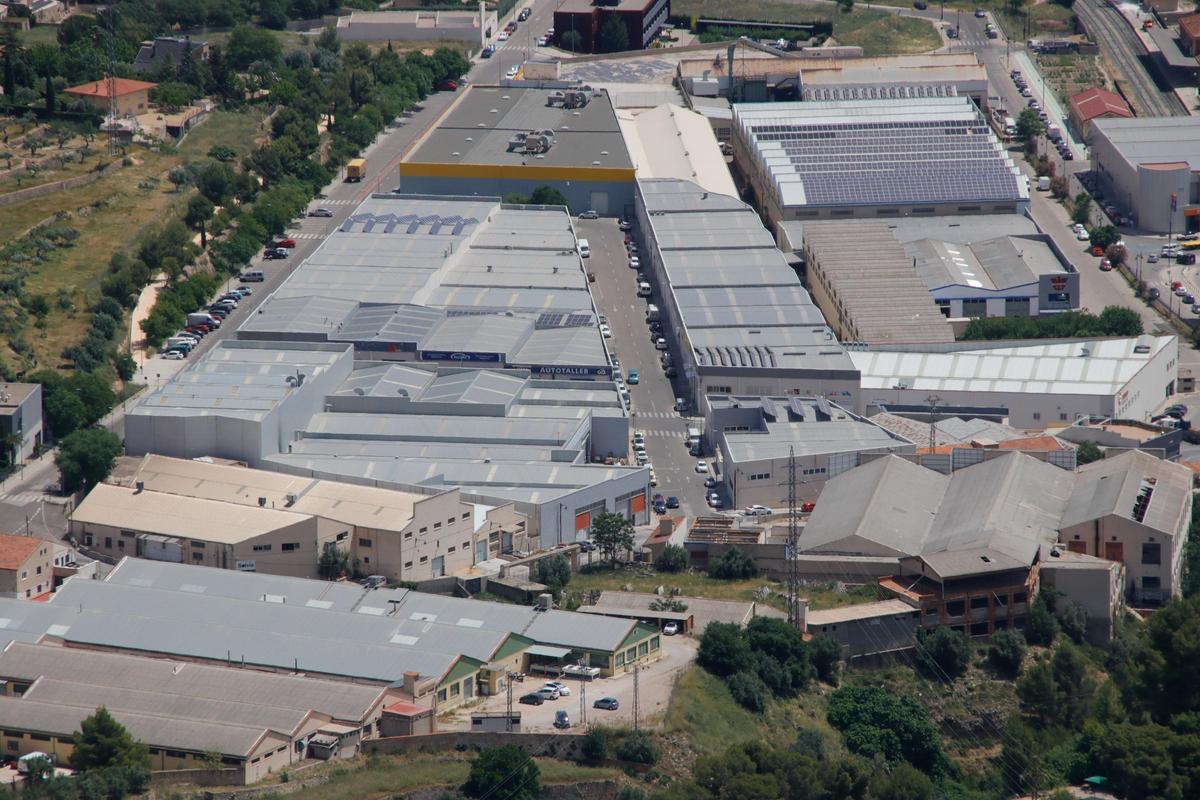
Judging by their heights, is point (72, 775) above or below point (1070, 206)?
above

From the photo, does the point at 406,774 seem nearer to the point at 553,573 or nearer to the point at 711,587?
the point at 553,573

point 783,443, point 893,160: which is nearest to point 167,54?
point 893,160

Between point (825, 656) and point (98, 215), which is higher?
point (825, 656)

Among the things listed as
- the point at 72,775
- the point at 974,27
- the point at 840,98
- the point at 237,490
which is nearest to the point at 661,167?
the point at 840,98

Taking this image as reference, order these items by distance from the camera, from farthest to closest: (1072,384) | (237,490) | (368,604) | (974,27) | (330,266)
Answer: (974,27)
(330,266)
(1072,384)
(237,490)
(368,604)

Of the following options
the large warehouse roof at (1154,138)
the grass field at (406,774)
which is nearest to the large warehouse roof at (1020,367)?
the large warehouse roof at (1154,138)

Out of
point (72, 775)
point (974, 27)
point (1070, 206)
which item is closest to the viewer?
point (72, 775)

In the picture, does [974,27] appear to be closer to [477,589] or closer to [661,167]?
[661,167]

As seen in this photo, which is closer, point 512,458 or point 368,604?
point 368,604
